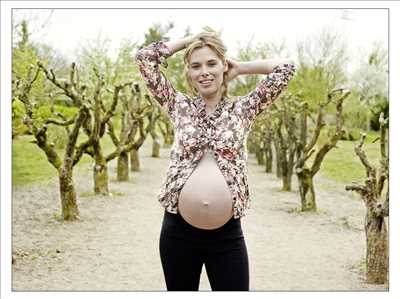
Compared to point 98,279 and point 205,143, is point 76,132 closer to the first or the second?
point 98,279

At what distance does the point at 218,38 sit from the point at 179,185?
1.34 ft

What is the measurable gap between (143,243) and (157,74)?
2894 millimetres

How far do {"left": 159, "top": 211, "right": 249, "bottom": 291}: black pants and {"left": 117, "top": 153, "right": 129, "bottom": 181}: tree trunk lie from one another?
523 centimetres

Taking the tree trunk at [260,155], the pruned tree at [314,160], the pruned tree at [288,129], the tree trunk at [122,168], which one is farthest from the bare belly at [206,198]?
the tree trunk at [260,155]

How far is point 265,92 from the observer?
1485 millimetres

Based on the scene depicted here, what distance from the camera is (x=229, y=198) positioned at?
1504 millimetres

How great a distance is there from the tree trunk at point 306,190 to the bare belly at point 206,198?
3.44 meters

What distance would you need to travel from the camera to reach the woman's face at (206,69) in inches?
59.0

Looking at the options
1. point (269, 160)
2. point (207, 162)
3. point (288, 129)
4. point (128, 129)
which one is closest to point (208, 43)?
point (207, 162)

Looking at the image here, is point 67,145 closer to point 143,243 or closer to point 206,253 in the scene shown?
point 143,243

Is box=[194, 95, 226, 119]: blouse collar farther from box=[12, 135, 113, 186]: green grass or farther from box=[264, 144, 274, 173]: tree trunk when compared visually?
box=[264, 144, 274, 173]: tree trunk

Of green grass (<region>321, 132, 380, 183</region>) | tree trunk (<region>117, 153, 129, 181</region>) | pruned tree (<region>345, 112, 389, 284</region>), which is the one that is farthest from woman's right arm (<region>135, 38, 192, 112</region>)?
tree trunk (<region>117, 153, 129, 181</region>)

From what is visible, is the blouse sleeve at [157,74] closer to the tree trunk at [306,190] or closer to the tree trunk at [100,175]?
the tree trunk at [306,190]

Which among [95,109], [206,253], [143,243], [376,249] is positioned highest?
[95,109]
